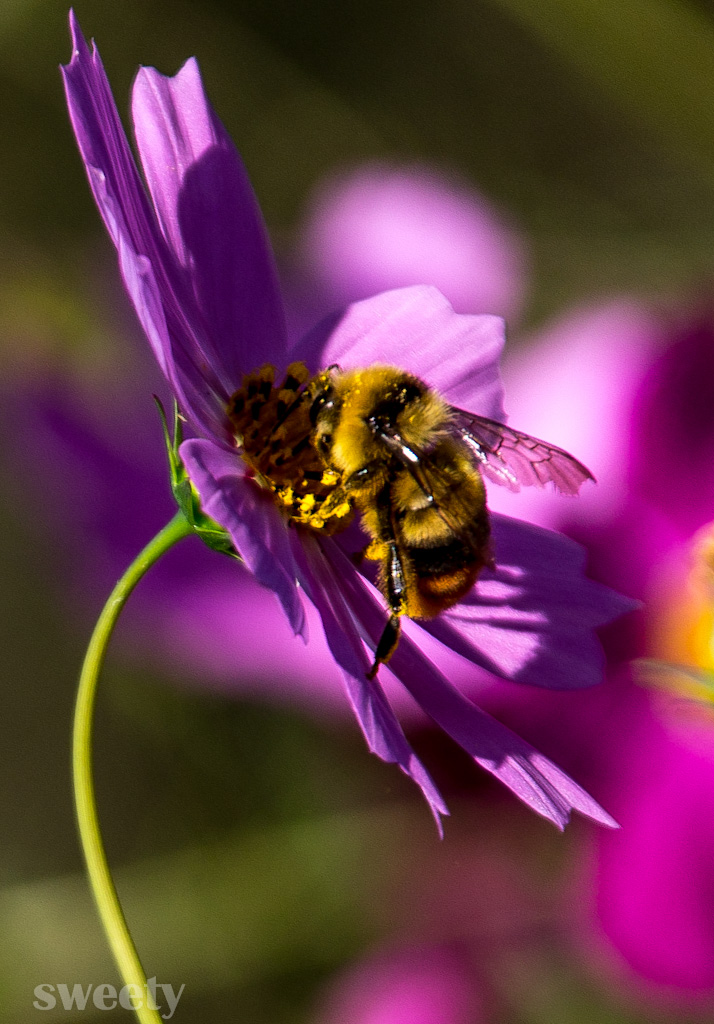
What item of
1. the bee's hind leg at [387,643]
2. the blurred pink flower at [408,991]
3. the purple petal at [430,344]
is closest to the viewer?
the bee's hind leg at [387,643]

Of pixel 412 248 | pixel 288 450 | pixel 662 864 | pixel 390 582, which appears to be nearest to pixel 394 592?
pixel 390 582

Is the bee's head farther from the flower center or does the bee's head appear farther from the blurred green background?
the blurred green background

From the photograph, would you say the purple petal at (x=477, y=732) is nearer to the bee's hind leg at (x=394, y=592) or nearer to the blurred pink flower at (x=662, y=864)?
the bee's hind leg at (x=394, y=592)

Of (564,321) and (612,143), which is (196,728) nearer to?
(564,321)

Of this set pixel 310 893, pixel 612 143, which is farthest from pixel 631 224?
pixel 310 893

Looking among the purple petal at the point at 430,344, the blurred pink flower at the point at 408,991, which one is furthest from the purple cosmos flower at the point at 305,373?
the blurred pink flower at the point at 408,991

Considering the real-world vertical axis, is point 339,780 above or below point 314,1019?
above

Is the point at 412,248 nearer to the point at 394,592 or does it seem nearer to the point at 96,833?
the point at 394,592
